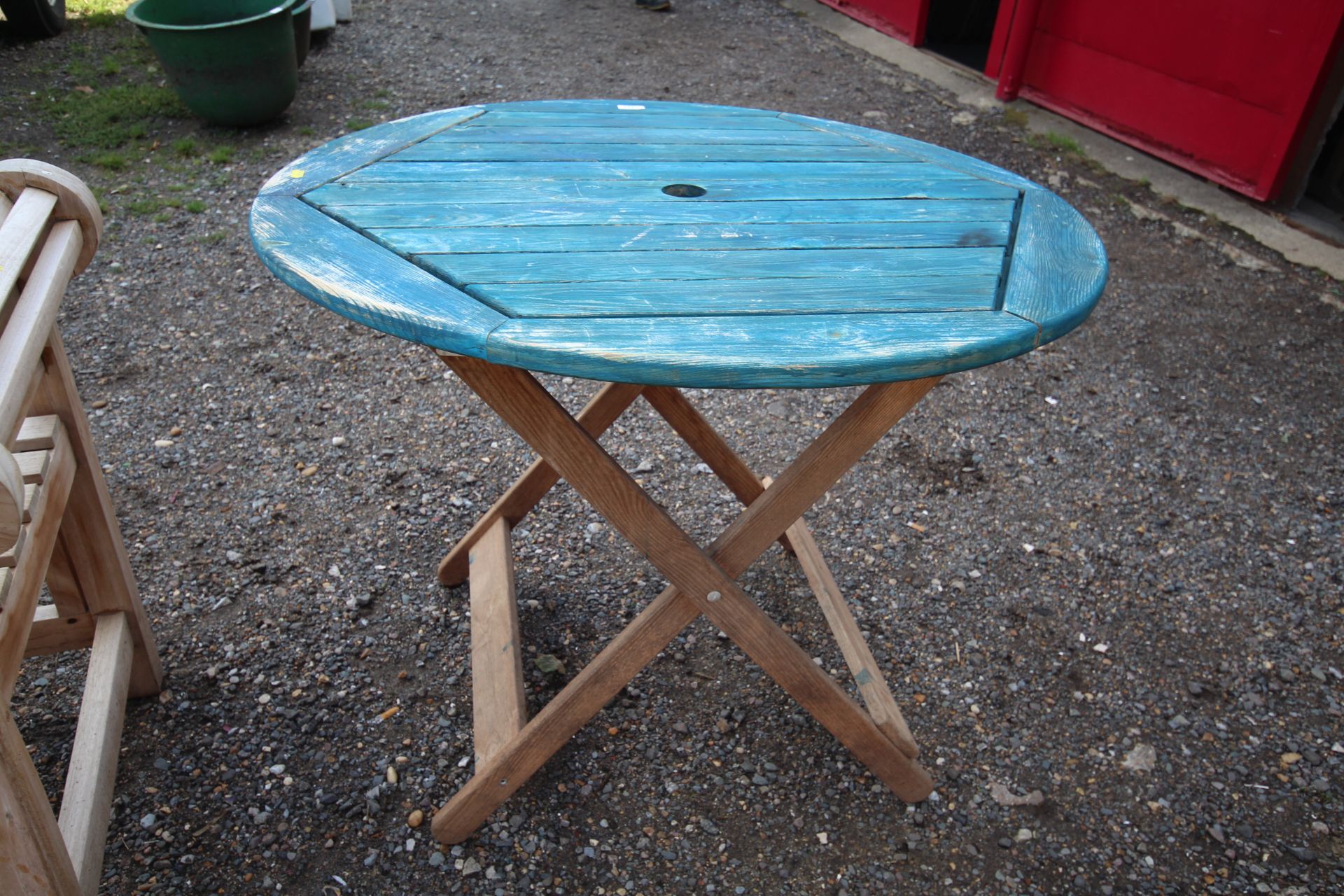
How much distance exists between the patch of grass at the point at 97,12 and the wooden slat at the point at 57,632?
18.4 feet

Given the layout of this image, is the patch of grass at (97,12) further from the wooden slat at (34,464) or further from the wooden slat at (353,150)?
the wooden slat at (34,464)

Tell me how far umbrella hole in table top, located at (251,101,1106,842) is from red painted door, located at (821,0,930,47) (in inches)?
184

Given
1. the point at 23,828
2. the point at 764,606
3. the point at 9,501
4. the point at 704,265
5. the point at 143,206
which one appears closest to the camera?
the point at 9,501

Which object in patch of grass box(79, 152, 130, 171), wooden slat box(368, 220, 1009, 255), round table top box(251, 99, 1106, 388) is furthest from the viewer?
patch of grass box(79, 152, 130, 171)

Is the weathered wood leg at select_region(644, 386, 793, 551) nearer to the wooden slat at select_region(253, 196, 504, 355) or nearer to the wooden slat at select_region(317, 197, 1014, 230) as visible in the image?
the wooden slat at select_region(317, 197, 1014, 230)

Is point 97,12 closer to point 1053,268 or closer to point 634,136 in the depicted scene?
point 634,136

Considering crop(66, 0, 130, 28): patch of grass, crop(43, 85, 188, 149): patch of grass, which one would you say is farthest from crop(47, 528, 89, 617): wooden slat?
crop(66, 0, 130, 28): patch of grass

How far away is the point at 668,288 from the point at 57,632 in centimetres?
143

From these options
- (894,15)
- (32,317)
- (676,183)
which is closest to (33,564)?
(32,317)

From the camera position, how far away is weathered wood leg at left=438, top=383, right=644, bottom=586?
6.83 ft

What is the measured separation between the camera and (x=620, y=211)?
5.59ft

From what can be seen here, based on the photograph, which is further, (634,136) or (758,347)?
(634,136)

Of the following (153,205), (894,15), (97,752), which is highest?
(97,752)

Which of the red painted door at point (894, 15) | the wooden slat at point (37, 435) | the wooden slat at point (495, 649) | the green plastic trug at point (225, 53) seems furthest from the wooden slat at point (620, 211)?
the red painted door at point (894, 15)
